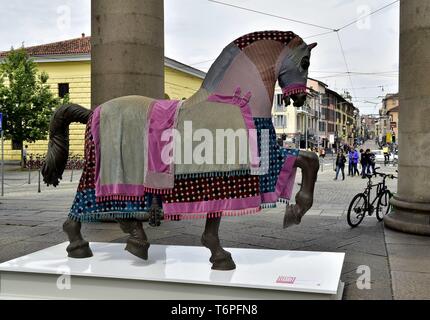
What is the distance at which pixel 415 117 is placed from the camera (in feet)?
23.1

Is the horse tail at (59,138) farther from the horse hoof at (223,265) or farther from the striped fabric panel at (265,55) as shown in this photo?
the horse hoof at (223,265)

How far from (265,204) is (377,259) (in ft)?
6.58

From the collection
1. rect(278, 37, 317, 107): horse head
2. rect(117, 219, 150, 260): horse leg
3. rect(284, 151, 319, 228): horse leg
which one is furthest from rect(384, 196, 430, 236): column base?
rect(117, 219, 150, 260): horse leg

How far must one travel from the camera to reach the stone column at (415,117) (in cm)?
693

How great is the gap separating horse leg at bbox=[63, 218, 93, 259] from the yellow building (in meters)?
23.6

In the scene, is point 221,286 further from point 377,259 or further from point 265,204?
point 377,259

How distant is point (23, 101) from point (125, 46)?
20.5 m

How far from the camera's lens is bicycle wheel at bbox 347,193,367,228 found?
8.28 metres

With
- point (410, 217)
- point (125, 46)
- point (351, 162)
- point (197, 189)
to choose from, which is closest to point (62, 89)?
point (351, 162)

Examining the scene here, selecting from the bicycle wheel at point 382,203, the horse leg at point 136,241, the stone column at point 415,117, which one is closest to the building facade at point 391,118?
the bicycle wheel at point 382,203

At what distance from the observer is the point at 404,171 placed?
7.30m

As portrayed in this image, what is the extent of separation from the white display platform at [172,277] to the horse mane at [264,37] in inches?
77.5

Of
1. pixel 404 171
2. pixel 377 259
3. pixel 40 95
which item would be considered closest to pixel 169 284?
pixel 377 259

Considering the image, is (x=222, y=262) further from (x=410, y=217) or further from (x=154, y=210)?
(x=410, y=217)
